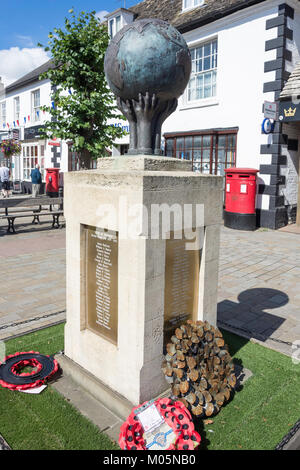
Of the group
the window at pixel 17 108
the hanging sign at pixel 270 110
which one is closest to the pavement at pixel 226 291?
the hanging sign at pixel 270 110

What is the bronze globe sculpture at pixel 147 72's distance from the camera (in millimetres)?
3082

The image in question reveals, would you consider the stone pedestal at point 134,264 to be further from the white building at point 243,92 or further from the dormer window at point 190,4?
the dormer window at point 190,4

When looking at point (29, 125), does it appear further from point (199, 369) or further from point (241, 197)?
point (199, 369)

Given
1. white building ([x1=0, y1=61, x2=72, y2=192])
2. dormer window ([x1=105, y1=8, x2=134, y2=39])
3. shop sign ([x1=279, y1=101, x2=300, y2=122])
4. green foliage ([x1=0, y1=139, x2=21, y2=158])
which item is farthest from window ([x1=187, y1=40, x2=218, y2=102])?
green foliage ([x1=0, y1=139, x2=21, y2=158])

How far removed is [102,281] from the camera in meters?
3.54

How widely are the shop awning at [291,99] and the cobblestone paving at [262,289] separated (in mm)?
3720

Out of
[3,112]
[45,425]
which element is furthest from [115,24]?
[45,425]

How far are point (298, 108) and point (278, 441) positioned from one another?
1015cm

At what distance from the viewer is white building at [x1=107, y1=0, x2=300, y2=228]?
11508 mm

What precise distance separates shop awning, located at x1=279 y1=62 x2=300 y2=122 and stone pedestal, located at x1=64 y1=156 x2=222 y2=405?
873 cm

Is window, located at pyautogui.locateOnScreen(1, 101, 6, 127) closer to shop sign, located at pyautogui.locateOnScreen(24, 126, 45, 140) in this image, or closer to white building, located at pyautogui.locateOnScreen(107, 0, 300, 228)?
shop sign, located at pyautogui.locateOnScreen(24, 126, 45, 140)

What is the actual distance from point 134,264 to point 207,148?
11655mm

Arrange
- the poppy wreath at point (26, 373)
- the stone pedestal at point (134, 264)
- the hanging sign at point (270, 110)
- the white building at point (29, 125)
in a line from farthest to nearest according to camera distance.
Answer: the white building at point (29, 125)
the hanging sign at point (270, 110)
the poppy wreath at point (26, 373)
the stone pedestal at point (134, 264)

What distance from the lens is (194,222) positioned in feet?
11.3
